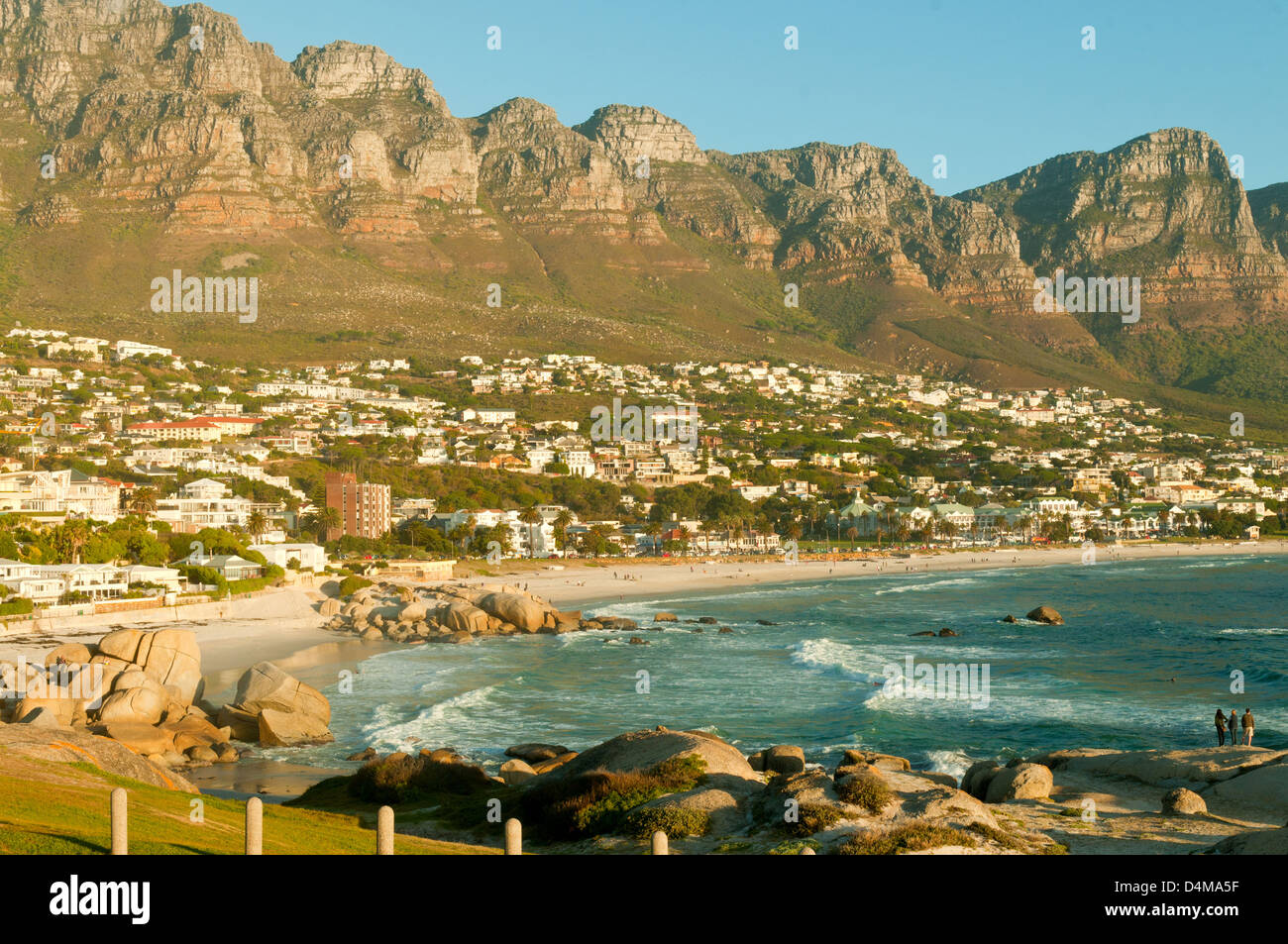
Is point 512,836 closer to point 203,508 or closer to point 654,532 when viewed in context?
point 203,508

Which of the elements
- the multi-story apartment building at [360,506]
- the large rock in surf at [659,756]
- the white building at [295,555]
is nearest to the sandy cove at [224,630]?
the white building at [295,555]

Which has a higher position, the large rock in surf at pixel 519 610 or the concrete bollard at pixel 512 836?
the concrete bollard at pixel 512 836

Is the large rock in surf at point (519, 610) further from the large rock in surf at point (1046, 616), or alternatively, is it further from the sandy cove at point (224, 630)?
the large rock in surf at point (1046, 616)

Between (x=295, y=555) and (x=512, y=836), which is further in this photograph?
(x=295, y=555)

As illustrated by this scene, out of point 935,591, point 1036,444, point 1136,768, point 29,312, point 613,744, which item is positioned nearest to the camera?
point 613,744

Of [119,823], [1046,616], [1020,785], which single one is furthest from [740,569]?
[119,823]
